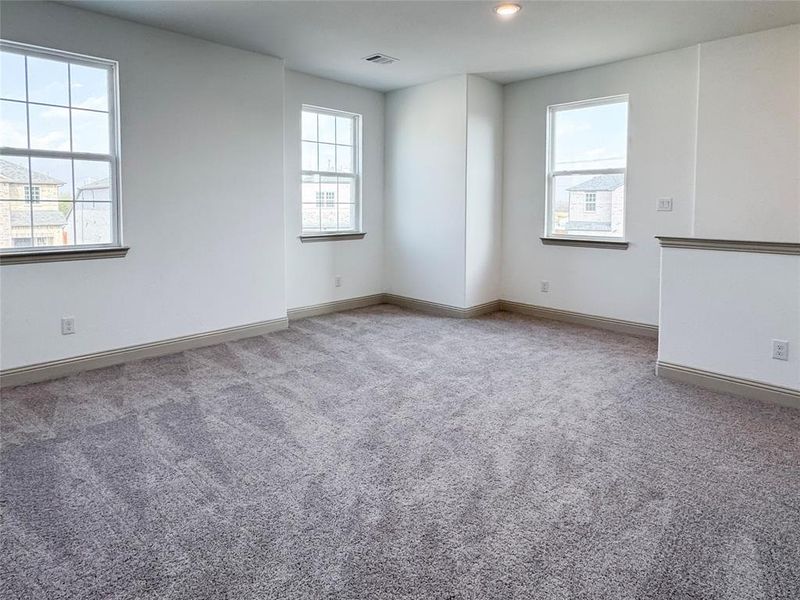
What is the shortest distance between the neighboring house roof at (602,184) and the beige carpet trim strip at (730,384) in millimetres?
2113

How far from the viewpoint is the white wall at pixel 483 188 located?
576 centimetres

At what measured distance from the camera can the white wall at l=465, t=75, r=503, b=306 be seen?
18.9 ft

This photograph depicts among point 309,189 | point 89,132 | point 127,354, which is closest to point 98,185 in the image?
point 89,132

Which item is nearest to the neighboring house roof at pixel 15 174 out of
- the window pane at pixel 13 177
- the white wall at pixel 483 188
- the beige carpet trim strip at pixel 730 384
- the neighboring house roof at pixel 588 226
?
the window pane at pixel 13 177

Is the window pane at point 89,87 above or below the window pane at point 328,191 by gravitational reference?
above

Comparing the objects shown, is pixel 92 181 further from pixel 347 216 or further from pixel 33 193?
pixel 347 216

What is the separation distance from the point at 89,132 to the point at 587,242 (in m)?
4.47

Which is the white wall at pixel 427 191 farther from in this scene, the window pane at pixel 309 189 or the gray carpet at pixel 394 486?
the gray carpet at pixel 394 486

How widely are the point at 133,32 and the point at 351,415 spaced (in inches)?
130

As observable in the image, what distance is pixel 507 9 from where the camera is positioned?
3.78 m

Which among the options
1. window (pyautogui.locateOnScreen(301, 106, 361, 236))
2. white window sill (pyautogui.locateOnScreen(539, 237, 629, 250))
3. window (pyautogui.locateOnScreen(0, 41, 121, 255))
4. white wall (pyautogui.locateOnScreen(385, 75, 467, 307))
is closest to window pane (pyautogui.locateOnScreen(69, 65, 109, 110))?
window (pyautogui.locateOnScreen(0, 41, 121, 255))

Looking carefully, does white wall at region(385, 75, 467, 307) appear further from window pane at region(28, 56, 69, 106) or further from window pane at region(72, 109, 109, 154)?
window pane at region(28, 56, 69, 106)

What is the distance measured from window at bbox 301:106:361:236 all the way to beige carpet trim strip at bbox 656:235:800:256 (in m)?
3.56

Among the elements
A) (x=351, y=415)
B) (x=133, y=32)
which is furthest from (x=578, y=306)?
(x=133, y=32)
